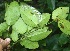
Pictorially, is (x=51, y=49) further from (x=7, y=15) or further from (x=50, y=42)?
(x=7, y=15)

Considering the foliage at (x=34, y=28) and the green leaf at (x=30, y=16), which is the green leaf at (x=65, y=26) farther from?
the green leaf at (x=30, y=16)

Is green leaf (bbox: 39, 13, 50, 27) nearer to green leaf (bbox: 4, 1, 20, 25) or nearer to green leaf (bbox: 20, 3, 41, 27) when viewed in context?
green leaf (bbox: 20, 3, 41, 27)

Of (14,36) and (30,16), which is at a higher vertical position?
(30,16)

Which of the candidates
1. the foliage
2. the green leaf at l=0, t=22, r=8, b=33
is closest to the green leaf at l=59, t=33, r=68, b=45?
the foliage

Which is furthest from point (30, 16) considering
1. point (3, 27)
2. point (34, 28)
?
point (3, 27)

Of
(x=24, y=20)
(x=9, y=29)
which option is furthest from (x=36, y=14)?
(x=9, y=29)

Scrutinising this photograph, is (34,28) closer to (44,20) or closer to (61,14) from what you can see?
(44,20)
